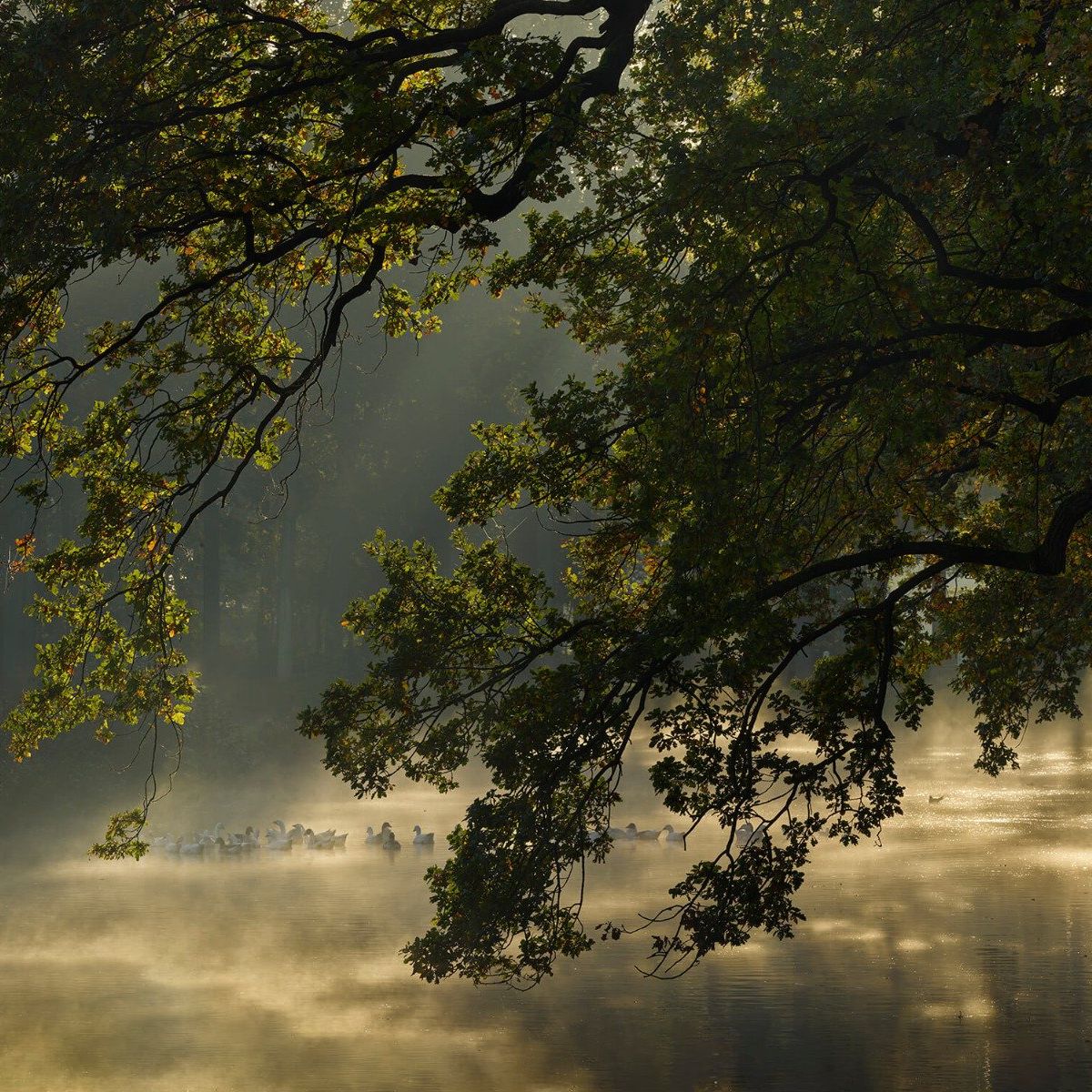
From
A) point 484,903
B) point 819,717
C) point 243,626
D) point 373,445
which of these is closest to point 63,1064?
point 484,903

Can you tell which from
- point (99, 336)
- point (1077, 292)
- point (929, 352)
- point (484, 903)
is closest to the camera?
point (1077, 292)

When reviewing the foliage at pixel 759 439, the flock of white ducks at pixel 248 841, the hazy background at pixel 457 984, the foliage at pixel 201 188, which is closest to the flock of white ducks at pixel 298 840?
the flock of white ducks at pixel 248 841

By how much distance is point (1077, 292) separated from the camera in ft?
27.6

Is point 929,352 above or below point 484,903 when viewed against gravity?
above

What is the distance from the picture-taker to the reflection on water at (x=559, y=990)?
15695 millimetres

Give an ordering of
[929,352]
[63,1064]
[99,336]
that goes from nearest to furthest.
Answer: [929,352] → [99,336] → [63,1064]

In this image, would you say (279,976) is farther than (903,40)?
Yes

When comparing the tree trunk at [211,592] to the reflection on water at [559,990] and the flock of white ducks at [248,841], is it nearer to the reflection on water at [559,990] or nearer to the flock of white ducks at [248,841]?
the flock of white ducks at [248,841]

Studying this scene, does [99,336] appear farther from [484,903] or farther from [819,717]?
[819,717]

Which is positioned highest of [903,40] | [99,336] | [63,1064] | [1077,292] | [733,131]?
[903,40]

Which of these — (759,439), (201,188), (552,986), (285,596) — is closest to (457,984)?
(552,986)

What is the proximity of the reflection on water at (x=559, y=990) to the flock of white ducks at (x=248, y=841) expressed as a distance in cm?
142

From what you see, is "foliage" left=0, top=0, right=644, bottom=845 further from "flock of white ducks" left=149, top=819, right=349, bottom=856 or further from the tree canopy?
"flock of white ducks" left=149, top=819, right=349, bottom=856

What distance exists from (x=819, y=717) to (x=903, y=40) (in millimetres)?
4685
